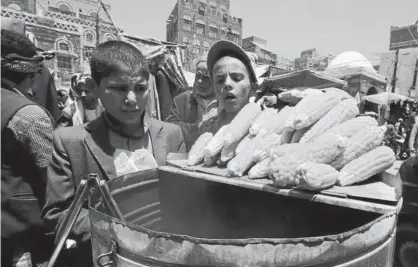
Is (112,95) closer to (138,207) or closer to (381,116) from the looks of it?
(138,207)

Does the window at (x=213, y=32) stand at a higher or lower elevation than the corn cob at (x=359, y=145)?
higher

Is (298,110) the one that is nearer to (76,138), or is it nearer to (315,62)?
(76,138)

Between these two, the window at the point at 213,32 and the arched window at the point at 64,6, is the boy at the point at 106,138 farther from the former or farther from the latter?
the arched window at the point at 64,6

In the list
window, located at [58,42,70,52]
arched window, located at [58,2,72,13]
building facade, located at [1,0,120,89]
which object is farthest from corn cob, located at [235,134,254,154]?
arched window, located at [58,2,72,13]

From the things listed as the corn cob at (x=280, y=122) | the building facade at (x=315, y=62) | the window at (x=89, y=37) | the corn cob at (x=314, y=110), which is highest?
the window at (x=89, y=37)

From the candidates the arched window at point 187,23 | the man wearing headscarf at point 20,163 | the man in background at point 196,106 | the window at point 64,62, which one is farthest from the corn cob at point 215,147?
the arched window at point 187,23

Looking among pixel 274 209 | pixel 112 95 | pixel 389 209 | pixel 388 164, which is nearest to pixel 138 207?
pixel 112 95

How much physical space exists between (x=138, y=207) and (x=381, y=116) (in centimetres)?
1763

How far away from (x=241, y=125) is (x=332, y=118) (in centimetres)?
57

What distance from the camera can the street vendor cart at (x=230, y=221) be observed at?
0.82m

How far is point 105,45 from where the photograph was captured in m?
1.90

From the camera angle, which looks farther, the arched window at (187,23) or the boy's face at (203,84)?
the arched window at (187,23)

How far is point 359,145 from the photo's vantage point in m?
1.35

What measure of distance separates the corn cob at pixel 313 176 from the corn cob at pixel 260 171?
0.77 feet
